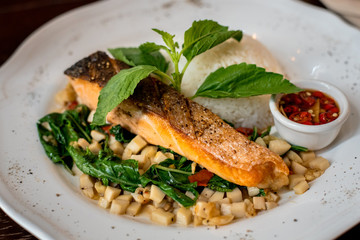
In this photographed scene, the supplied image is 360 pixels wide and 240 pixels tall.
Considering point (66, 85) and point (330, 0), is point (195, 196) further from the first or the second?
point (330, 0)

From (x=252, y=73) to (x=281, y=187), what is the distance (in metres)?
1.02

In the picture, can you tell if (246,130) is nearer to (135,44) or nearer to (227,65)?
(227,65)

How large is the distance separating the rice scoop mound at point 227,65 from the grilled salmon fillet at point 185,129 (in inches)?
17.5

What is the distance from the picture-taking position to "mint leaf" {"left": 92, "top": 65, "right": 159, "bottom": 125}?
3.17m

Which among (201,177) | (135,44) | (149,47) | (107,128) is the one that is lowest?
(201,177)

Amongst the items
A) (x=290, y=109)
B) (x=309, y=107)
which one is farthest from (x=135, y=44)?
(x=309, y=107)

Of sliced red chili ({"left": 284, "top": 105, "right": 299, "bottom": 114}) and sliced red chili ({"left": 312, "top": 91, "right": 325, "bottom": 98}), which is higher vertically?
sliced red chili ({"left": 312, "top": 91, "right": 325, "bottom": 98})

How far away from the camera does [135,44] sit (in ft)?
16.2

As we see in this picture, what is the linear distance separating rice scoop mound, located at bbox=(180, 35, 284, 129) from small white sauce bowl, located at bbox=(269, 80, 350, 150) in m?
0.41

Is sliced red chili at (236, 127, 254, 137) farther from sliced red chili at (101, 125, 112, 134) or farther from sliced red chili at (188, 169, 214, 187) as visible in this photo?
sliced red chili at (101, 125, 112, 134)

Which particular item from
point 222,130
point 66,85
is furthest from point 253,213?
point 66,85

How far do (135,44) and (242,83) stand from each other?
6.41 feet

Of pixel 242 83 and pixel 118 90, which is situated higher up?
pixel 118 90

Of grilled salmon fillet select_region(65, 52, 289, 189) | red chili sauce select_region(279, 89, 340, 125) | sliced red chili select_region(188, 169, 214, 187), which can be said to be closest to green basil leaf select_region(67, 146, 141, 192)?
grilled salmon fillet select_region(65, 52, 289, 189)
